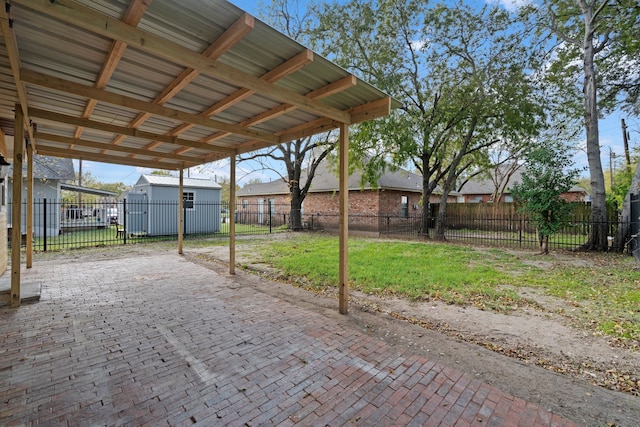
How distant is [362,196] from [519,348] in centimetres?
1463

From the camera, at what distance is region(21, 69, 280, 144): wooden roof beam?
316 cm

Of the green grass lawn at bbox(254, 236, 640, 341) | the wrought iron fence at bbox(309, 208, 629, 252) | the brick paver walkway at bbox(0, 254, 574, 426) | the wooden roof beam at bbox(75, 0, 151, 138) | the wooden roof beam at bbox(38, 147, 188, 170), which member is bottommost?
the brick paver walkway at bbox(0, 254, 574, 426)

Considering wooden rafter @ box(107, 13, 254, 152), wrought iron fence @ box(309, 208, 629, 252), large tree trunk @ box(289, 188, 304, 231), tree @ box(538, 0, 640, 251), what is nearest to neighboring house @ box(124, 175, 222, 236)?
large tree trunk @ box(289, 188, 304, 231)

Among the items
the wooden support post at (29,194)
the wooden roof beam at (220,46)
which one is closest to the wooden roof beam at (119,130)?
the wooden roof beam at (220,46)

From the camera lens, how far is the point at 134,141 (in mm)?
6051

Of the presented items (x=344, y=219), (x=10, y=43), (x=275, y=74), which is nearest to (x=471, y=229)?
(x=344, y=219)

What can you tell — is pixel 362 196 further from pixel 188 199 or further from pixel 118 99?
pixel 118 99

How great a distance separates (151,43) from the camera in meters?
2.38

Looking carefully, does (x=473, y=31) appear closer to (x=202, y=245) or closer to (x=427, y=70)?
(x=427, y=70)

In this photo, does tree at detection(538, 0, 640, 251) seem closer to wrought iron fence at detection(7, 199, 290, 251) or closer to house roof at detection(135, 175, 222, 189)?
wrought iron fence at detection(7, 199, 290, 251)

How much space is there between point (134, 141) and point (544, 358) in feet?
24.9

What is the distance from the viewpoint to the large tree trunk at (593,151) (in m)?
9.34

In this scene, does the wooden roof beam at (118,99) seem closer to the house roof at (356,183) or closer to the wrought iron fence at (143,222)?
the wrought iron fence at (143,222)

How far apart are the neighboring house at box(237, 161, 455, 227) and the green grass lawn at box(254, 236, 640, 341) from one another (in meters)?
7.21
